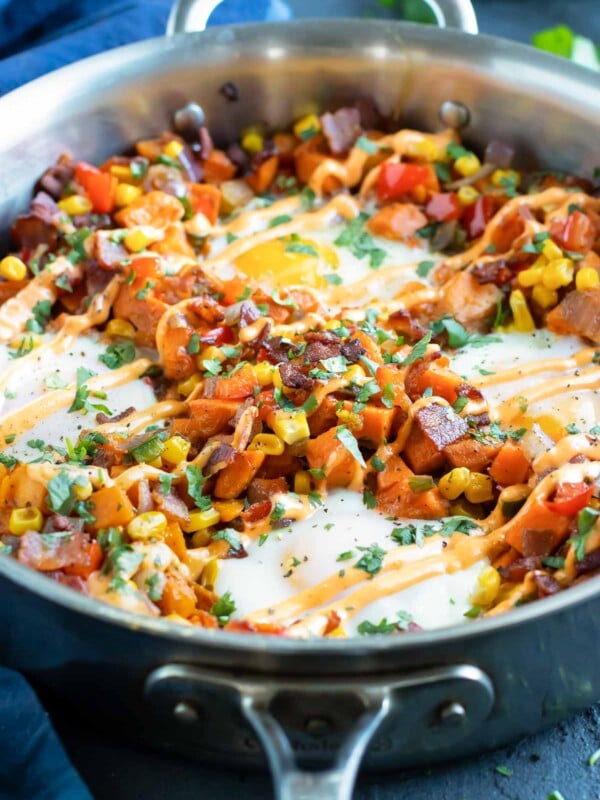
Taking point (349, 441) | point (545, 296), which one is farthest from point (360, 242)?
point (349, 441)

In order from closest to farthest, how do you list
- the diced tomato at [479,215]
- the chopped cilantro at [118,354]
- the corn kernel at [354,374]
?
the corn kernel at [354,374]
the chopped cilantro at [118,354]
the diced tomato at [479,215]

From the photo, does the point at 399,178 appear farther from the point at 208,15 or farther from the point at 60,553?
the point at 60,553

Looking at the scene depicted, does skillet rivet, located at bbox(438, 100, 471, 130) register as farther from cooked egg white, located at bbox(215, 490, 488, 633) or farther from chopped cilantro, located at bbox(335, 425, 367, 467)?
cooked egg white, located at bbox(215, 490, 488, 633)

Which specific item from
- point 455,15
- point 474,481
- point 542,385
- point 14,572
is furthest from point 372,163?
point 14,572

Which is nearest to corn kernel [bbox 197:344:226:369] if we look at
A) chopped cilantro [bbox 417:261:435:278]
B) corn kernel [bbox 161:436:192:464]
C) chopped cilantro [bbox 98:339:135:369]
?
chopped cilantro [bbox 98:339:135:369]

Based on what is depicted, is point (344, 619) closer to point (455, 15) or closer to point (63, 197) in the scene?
→ point (63, 197)

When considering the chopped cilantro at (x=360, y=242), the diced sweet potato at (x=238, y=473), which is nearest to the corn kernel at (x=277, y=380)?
the diced sweet potato at (x=238, y=473)

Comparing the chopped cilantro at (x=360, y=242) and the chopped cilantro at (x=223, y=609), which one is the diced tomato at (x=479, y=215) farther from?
the chopped cilantro at (x=223, y=609)
